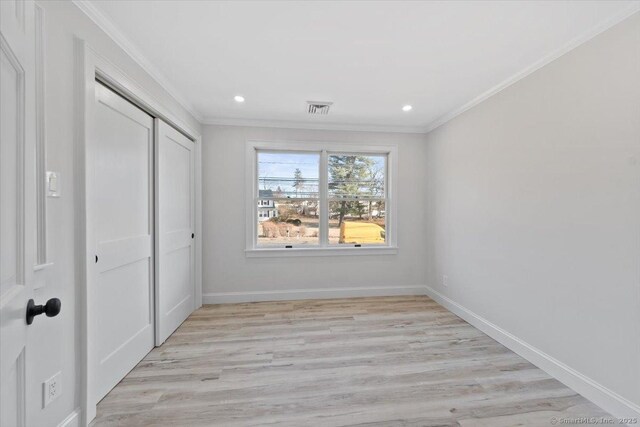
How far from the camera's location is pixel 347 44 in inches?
78.1

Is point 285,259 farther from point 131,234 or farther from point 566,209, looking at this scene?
point 566,209

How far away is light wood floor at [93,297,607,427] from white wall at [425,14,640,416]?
0.39 meters

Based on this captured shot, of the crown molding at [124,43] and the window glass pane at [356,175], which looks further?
the window glass pane at [356,175]

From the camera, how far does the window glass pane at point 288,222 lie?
12.5 feet

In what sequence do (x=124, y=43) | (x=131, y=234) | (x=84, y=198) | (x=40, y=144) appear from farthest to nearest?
(x=131, y=234) < (x=124, y=43) < (x=84, y=198) < (x=40, y=144)

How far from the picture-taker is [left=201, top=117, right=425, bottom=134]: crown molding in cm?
351

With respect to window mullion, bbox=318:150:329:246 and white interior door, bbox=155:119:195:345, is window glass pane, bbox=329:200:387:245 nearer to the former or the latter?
window mullion, bbox=318:150:329:246

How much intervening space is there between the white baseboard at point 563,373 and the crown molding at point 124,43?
390cm

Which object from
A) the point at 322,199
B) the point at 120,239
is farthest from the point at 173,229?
the point at 322,199

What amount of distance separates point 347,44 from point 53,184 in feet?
6.56

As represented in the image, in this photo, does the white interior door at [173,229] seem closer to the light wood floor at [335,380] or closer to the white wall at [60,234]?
the light wood floor at [335,380]

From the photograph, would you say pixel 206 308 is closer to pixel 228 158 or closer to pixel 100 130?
pixel 228 158

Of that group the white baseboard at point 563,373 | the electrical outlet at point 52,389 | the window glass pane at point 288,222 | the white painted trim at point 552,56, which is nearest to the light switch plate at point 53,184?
the electrical outlet at point 52,389

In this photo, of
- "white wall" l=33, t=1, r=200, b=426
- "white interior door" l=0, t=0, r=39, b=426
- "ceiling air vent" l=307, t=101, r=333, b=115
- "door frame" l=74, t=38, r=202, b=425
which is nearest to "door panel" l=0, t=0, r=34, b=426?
"white interior door" l=0, t=0, r=39, b=426
